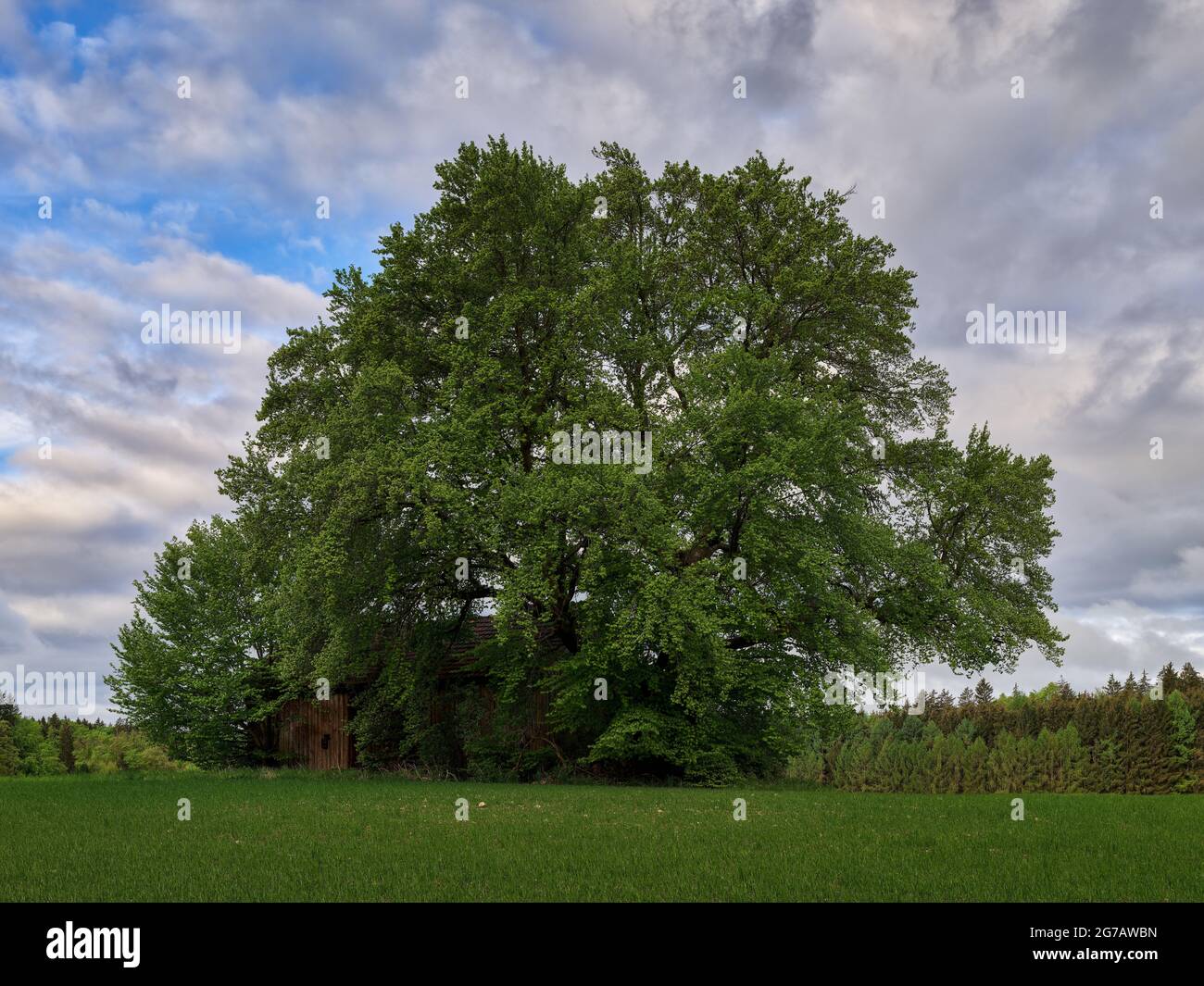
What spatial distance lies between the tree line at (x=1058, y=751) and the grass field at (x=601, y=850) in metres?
5.46

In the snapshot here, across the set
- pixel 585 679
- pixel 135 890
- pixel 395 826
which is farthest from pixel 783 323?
pixel 135 890

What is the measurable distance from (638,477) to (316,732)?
22.6 metres

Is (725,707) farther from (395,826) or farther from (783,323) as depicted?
(395,826)

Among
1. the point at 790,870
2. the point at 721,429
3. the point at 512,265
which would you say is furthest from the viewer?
the point at 512,265

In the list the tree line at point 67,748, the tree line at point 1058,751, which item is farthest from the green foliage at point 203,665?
the tree line at point 1058,751

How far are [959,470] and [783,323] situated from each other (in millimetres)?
8290

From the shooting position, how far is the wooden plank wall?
128 feet

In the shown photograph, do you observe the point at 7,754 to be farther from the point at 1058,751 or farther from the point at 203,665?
the point at 1058,751

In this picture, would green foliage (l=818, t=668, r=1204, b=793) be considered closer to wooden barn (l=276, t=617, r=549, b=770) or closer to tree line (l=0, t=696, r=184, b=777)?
wooden barn (l=276, t=617, r=549, b=770)

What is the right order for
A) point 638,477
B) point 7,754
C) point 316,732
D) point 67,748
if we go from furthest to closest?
point 67,748
point 7,754
point 316,732
point 638,477

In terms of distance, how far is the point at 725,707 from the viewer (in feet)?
93.6

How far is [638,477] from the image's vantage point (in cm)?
Result: 2573

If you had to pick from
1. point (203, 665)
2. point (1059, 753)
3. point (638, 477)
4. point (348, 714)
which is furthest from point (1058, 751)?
point (203, 665)

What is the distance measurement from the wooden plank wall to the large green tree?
221 inches
